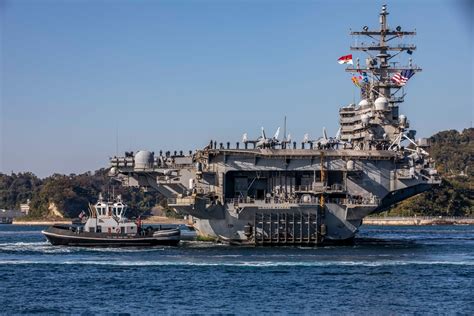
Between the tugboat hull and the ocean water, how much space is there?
10.4ft

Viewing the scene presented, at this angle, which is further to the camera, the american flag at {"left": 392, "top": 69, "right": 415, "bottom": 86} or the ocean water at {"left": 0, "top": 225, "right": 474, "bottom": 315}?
the american flag at {"left": 392, "top": 69, "right": 415, "bottom": 86}

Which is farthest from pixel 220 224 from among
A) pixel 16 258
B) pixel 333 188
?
pixel 16 258

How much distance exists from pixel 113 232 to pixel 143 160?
6281mm

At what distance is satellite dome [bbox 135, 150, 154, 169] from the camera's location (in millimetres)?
65062

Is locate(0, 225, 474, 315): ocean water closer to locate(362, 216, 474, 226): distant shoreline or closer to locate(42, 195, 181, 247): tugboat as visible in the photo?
locate(42, 195, 181, 247): tugboat

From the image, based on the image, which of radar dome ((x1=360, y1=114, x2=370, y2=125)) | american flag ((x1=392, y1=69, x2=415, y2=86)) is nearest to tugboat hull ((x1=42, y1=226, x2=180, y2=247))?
radar dome ((x1=360, y1=114, x2=370, y2=125))

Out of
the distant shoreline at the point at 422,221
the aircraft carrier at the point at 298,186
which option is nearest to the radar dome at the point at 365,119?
the aircraft carrier at the point at 298,186

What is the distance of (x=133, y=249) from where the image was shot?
59031mm

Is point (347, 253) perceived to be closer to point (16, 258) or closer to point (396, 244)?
point (396, 244)

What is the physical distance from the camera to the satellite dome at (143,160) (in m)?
65.1

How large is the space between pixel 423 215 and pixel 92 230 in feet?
294

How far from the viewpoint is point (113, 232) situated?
61156 millimetres

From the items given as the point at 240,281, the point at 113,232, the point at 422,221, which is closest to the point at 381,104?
the point at 113,232

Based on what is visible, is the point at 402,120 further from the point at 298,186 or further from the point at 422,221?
the point at 422,221
